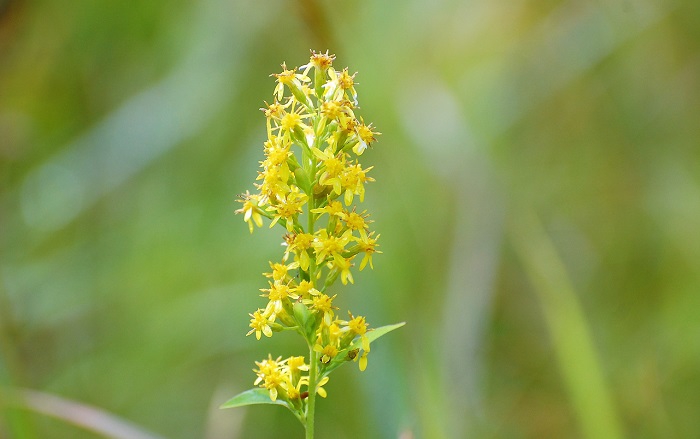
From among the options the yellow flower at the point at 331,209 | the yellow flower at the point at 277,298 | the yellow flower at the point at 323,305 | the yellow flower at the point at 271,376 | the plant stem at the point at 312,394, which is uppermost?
the yellow flower at the point at 331,209

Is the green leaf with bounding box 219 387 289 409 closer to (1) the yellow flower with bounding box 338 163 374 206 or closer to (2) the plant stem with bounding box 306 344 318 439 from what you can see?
(2) the plant stem with bounding box 306 344 318 439

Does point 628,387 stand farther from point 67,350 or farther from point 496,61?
point 67,350

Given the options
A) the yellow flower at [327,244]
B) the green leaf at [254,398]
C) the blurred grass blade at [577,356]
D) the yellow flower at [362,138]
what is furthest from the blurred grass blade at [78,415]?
the blurred grass blade at [577,356]

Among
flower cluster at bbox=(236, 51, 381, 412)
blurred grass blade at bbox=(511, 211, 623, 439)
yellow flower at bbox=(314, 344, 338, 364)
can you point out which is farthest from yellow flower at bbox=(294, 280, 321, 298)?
blurred grass blade at bbox=(511, 211, 623, 439)

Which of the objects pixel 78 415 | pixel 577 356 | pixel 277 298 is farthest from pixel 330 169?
pixel 577 356

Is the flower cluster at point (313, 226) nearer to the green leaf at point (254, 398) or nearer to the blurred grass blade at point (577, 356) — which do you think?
the green leaf at point (254, 398)
